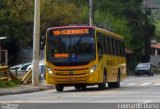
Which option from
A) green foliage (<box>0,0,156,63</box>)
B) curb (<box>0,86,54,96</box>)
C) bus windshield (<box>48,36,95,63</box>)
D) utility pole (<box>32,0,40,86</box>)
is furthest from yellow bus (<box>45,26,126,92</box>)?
green foliage (<box>0,0,156,63</box>)

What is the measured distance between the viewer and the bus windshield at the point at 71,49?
98.5 feet

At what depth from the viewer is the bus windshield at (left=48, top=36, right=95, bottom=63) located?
98.5 ft

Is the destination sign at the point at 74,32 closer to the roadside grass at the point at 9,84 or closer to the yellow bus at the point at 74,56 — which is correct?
the yellow bus at the point at 74,56

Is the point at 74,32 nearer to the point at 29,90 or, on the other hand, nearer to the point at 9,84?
the point at 29,90

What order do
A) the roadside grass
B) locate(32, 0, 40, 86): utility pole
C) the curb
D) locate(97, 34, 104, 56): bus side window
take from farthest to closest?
locate(32, 0, 40, 86): utility pole < the roadside grass < locate(97, 34, 104, 56): bus side window < the curb

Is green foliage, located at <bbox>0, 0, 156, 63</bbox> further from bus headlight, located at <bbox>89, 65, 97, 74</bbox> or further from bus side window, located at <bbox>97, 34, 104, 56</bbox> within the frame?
bus headlight, located at <bbox>89, 65, 97, 74</bbox>

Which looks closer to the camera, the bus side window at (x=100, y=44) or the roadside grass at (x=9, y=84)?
the bus side window at (x=100, y=44)

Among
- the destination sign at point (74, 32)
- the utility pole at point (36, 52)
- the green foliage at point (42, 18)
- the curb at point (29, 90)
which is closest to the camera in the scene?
the curb at point (29, 90)

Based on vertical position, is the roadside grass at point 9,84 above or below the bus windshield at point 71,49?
below

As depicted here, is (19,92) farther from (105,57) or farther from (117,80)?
(117,80)

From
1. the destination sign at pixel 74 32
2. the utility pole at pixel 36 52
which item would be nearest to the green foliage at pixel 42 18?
the utility pole at pixel 36 52

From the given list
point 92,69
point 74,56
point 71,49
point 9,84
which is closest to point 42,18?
point 9,84

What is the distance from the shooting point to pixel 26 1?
2367 inches

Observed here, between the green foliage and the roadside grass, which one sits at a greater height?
the green foliage
